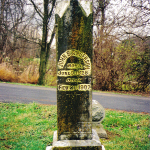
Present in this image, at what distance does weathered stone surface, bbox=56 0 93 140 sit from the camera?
255 cm

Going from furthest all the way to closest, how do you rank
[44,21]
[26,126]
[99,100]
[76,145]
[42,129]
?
[44,21] < [99,100] < [26,126] < [42,129] < [76,145]

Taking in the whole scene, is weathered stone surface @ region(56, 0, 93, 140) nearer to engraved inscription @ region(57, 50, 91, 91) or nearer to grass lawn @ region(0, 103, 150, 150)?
engraved inscription @ region(57, 50, 91, 91)

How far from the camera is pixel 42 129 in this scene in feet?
14.4

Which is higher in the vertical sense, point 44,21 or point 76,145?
point 44,21

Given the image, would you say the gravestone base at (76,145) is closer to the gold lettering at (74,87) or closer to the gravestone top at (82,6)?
the gold lettering at (74,87)

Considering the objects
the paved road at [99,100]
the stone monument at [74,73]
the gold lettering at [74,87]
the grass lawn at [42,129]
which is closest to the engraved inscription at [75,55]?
the stone monument at [74,73]

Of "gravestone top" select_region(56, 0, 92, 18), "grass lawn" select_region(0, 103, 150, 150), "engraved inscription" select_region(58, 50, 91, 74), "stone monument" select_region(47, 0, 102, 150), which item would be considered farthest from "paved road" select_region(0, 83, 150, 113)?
"gravestone top" select_region(56, 0, 92, 18)

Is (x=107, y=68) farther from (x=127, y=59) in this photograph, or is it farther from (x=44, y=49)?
(x=44, y=49)

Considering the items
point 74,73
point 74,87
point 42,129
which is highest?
point 74,73

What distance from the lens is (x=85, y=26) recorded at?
257 centimetres

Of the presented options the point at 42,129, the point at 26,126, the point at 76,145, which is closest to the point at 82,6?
the point at 76,145

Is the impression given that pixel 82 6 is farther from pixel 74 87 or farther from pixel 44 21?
pixel 44 21

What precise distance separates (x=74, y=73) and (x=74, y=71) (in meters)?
0.03

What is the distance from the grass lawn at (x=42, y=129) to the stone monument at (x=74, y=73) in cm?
123
